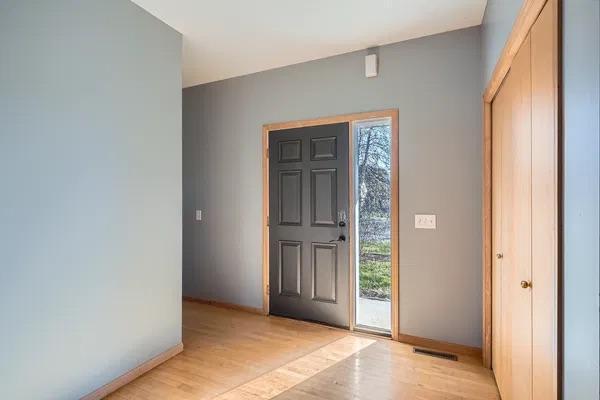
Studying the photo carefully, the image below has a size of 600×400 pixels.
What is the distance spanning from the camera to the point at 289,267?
11.5 feet

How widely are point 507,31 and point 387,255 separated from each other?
196cm

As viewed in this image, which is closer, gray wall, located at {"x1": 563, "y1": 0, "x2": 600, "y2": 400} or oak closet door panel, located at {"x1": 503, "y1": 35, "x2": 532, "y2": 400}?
gray wall, located at {"x1": 563, "y1": 0, "x2": 600, "y2": 400}

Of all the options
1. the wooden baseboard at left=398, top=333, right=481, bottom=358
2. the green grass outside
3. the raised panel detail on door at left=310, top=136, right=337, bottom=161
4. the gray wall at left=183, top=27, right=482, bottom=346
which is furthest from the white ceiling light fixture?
the wooden baseboard at left=398, top=333, right=481, bottom=358

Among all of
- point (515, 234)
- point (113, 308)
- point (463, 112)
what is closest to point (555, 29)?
point (515, 234)

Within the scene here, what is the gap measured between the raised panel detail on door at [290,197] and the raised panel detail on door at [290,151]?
0.44 ft

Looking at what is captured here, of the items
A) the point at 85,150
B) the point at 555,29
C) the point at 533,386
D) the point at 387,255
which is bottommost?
the point at 533,386

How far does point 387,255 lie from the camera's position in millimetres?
3074

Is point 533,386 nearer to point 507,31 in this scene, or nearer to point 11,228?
point 507,31

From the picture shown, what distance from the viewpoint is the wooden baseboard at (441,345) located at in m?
2.67

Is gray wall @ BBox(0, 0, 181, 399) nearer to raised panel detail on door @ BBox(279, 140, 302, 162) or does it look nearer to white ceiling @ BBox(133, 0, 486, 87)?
white ceiling @ BBox(133, 0, 486, 87)

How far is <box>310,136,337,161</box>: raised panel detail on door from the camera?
3.22 m

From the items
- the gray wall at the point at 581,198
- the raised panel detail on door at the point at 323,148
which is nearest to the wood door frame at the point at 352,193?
the raised panel detail on door at the point at 323,148

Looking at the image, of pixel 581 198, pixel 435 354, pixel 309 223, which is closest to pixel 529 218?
pixel 581 198

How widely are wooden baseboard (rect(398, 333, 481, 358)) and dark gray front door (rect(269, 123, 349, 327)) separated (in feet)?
1.86
